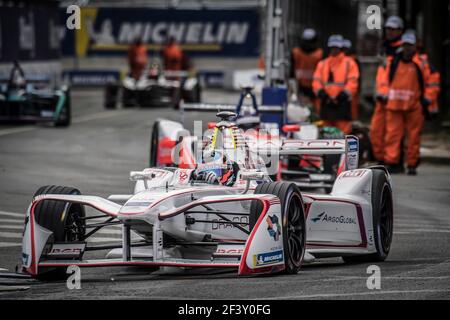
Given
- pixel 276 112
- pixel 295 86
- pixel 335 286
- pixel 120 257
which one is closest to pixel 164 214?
pixel 120 257

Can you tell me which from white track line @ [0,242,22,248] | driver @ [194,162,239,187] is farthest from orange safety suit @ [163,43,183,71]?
driver @ [194,162,239,187]

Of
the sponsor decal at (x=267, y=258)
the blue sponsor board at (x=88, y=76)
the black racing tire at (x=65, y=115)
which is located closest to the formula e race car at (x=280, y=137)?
the sponsor decal at (x=267, y=258)

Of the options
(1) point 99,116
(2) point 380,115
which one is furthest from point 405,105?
(1) point 99,116

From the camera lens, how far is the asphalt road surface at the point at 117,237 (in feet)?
28.6

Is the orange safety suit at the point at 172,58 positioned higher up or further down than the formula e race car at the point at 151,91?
higher up

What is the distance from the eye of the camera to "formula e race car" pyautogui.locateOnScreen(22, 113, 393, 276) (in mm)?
9359

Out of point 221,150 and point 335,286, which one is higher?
point 221,150

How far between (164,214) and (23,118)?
718 inches

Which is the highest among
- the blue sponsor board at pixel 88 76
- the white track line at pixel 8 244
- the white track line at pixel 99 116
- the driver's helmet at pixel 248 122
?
the driver's helmet at pixel 248 122

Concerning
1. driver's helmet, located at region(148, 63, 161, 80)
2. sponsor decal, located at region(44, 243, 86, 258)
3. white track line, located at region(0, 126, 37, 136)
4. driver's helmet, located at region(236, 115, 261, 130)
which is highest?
driver's helmet, located at region(236, 115, 261, 130)

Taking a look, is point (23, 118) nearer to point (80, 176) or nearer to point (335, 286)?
point (80, 176)

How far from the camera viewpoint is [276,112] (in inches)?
643

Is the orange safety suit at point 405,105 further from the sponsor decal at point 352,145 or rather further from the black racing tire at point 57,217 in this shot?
the black racing tire at point 57,217

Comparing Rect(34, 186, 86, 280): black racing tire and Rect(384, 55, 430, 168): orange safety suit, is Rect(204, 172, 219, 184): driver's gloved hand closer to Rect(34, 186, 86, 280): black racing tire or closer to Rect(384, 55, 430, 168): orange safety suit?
Rect(34, 186, 86, 280): black racing tire
